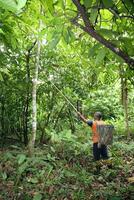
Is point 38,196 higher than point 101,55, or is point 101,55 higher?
point 101,55

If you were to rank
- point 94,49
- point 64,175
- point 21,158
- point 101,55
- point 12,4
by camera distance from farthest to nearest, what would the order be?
point 21,158, point 64,175, point 94,49, point 101,55, point 12,4

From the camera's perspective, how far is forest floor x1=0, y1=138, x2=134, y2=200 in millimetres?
5918

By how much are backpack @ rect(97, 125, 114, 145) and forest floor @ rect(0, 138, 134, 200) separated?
20.1 inches

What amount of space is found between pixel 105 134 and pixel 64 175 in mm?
1608

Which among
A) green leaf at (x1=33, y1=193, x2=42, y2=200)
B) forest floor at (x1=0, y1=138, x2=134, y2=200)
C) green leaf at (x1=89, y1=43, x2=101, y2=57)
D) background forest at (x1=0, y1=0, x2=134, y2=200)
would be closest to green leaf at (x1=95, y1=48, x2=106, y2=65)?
green leaf at (x1=89, y1=43, x2=101, y2=57)

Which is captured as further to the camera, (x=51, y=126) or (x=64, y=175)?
(x=51, y=126)

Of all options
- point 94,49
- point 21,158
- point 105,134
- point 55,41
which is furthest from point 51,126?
point 55,41

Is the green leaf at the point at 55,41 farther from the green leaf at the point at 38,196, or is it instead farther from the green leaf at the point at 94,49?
the green leaf at the point at 38,196

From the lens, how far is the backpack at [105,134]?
308 inches

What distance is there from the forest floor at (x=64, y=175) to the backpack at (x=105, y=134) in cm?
51

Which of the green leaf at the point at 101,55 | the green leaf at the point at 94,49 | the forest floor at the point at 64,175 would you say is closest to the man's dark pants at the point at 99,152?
the forest floor at the point at 64,175

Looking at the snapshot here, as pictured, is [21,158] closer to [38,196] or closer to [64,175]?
[64,175]

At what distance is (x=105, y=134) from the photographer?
7867mm

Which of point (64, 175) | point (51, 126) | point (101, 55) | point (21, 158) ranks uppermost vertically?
point (101, 55)
